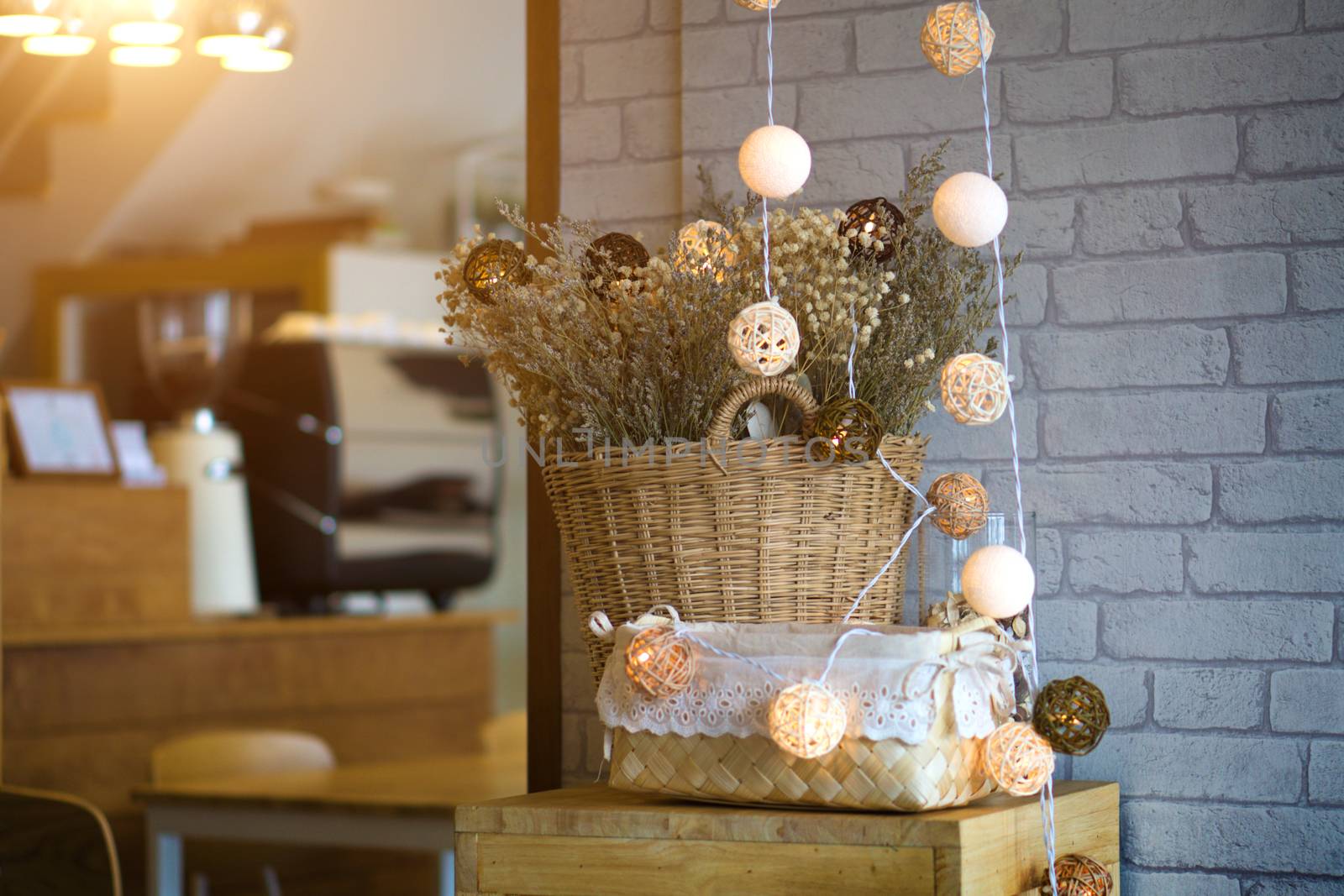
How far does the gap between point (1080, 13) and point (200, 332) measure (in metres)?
3.54

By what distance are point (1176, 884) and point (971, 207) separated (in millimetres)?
731

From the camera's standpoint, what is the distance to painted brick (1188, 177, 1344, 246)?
5.22 feet

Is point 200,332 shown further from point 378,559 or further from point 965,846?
point 965,846

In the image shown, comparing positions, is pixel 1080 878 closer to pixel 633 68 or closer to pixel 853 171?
pixel 853 171

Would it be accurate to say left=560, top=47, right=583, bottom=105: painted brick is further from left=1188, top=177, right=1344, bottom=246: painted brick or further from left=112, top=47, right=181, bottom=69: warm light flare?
left=112, top=47, right=181, bottom=69: warm light flare

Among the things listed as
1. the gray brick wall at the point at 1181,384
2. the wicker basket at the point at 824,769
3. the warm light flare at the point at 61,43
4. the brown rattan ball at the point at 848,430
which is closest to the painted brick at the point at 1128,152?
the gray brick wall at the point at 1181,384

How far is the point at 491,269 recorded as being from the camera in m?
1.54

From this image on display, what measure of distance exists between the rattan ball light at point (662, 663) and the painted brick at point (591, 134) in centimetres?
76

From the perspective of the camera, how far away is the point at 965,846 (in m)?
1.24

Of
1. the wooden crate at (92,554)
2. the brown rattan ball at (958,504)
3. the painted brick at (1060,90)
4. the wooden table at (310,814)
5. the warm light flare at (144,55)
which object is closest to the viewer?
the brown rattan ball at (958,504)

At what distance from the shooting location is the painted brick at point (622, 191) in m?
1.87

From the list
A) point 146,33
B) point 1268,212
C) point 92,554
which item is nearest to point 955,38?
point 1268,212

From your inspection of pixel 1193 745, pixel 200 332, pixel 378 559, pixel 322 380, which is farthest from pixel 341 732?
pixel 1193 745

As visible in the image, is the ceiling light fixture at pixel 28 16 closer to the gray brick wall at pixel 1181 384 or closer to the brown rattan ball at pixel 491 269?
the brown rattan ball at pixel 491 269
